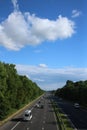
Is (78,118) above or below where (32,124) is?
above

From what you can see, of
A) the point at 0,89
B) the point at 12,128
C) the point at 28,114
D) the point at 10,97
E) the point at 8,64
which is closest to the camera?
the point at 12,128

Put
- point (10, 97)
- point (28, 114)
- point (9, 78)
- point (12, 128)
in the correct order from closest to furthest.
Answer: point (12, 128) → point (28, 114) → point (10, 97) → point (9, 78)

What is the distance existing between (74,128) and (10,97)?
25.4 meters

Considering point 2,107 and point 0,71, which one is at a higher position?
point 0,71

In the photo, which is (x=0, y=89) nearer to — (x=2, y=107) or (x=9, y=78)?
(x=2, y=107)

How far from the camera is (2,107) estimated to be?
208 feet

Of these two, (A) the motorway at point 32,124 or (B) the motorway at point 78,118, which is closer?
(A) the motorway at point 32,124

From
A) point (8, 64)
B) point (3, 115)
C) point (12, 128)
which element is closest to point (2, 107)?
point (3, 115)

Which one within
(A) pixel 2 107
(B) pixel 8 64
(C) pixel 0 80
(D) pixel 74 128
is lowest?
(D) pixel 74 128

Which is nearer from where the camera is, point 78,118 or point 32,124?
point 32,124

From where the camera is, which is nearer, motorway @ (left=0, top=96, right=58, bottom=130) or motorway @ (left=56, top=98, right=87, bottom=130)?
motorway @ (left=0, top=96, right=58, bottom=130)

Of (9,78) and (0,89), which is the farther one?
(9,78)

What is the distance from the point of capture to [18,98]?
9475 centimetres

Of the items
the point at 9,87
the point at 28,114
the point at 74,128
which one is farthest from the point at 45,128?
the point at 9,87
